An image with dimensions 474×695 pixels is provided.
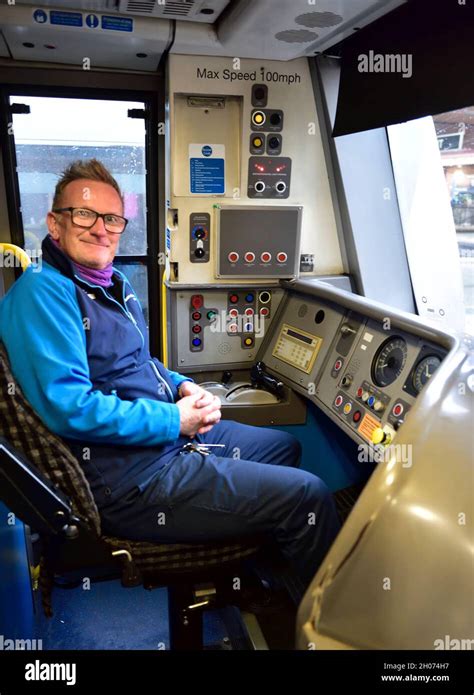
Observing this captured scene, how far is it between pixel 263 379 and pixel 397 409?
98 centimetres

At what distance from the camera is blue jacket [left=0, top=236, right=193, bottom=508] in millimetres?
1494

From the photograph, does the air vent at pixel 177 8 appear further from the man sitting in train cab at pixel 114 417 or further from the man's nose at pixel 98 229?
the man's nose at pixel 98 229

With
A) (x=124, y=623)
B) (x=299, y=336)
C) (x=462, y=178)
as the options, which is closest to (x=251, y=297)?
(x=299, y=336)

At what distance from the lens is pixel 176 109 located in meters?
2.71

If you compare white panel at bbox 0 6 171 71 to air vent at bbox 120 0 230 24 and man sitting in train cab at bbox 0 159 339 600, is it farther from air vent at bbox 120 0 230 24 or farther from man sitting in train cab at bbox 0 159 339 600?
man sitting in train cab at bbox 0 159 339 600

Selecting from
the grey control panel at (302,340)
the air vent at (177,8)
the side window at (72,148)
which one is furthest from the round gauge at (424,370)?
the side window at (72,148)

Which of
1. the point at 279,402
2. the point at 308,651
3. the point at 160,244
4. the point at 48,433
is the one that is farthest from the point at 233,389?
the point at 308,651

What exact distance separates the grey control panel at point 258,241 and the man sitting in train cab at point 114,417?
1104 mm

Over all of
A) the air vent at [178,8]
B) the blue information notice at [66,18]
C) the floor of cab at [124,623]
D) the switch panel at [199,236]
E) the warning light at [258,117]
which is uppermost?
the air vent at [178,8]

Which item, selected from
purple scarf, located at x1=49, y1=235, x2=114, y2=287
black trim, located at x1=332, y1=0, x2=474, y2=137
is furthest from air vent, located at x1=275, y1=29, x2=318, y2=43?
purple scarf, located at x1=49, y1=235, x2=114, y2=287

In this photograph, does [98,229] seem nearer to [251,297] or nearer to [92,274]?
[92,274]

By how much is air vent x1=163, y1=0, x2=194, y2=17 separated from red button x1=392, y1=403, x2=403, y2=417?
1.81m

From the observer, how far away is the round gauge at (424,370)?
6.10 ft

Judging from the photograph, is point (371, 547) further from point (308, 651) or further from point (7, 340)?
point (7, 340)
